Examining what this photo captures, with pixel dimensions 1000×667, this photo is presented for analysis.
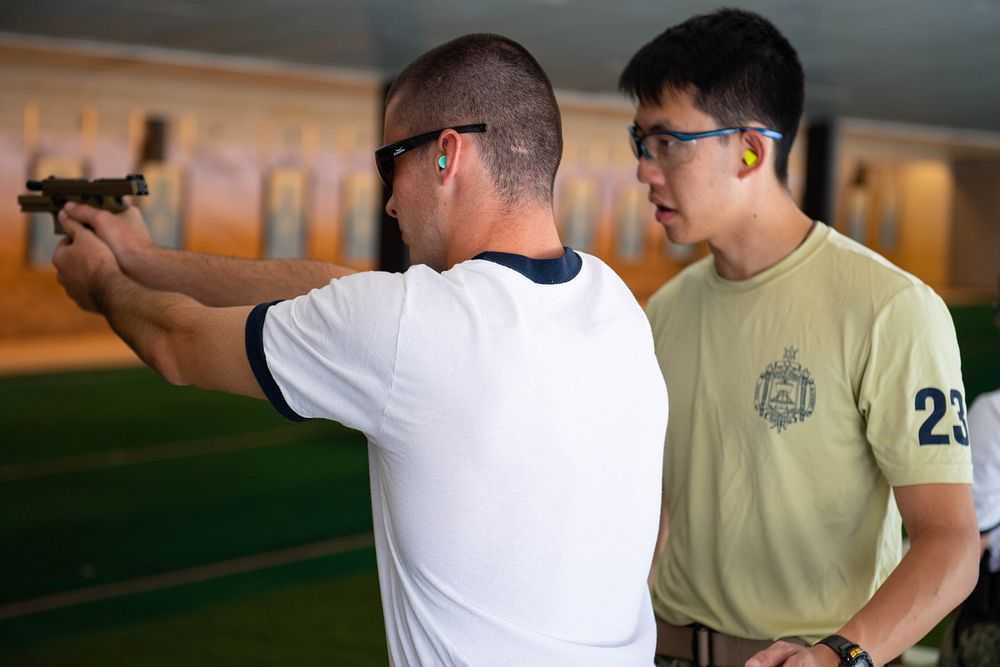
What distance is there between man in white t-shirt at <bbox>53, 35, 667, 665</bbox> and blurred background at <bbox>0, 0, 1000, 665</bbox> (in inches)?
109

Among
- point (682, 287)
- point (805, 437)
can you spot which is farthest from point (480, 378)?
point (682, 287)

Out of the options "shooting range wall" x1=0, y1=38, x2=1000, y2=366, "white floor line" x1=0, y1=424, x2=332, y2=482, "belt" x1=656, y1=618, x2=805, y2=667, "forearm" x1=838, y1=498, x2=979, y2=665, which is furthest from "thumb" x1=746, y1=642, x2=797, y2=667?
"shooting range wall" x1=0, y1=38, x2=1000, y2=366

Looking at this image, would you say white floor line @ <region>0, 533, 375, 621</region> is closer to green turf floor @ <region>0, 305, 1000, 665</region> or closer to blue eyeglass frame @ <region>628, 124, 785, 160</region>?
green turf floor @ <region>0, 305, 1000, 665</region>

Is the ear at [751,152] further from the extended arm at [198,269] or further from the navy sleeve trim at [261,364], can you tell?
the navy sleeve trim at [261,364]

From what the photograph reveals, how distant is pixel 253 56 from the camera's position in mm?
10172

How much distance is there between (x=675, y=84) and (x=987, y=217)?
26439mm

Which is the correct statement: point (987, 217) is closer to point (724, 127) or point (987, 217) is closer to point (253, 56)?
point (253, 56)

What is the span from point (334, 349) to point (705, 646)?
1.00 metres

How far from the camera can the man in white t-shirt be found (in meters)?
1.25

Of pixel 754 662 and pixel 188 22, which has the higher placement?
pixel 188 22

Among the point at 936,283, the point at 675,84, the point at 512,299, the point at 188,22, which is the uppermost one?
the point at 188,22

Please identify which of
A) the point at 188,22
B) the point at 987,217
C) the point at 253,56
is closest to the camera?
the point at 188,22

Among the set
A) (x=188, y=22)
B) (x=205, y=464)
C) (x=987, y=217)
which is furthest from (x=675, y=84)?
(x=987, y=217)

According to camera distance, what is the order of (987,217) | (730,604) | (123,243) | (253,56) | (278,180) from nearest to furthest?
(123,243) < (730,604) < (253,56) < (278,180) < (987,217)
